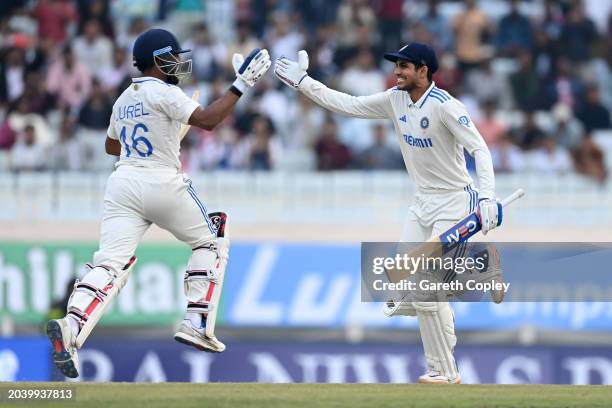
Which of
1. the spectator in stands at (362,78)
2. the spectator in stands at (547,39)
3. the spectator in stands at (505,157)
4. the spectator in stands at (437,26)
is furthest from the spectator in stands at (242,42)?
the spectator in stands at (547,39)

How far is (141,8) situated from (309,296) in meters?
5.21

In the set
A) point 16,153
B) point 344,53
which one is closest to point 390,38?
point 344,53

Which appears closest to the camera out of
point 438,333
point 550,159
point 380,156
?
point 438,333

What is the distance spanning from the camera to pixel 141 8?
768 inches

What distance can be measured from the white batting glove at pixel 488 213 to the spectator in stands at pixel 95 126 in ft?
24.2

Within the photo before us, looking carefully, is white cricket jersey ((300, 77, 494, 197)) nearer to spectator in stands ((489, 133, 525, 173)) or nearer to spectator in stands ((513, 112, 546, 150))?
spectator in stands ((489, 133, 525, 173))

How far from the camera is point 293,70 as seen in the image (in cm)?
1112

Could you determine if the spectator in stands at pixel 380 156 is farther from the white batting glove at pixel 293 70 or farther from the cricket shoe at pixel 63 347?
the cricket shoe at pixel 63 347

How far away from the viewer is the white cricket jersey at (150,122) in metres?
10.2

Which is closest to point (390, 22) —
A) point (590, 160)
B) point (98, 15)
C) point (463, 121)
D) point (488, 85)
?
point (488, 85)

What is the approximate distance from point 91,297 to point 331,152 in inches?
289

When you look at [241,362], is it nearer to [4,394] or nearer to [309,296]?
[309,296]

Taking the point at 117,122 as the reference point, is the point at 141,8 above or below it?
above

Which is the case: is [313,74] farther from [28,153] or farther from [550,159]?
[28,153]
